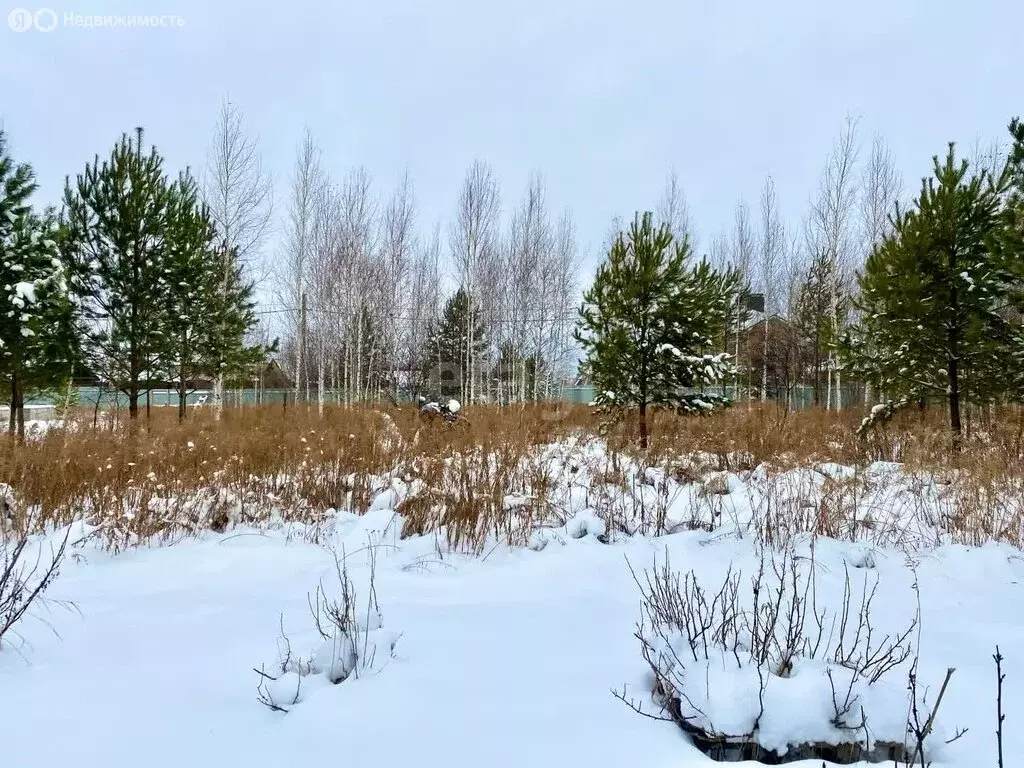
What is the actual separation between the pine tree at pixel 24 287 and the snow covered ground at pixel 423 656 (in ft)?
19.7

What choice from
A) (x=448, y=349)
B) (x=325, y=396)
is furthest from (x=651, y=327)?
(x=325, y=396)

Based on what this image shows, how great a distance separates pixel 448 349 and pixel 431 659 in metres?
25.6

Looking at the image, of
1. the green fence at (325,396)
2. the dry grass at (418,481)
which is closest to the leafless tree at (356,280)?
the green fence at (325,396)

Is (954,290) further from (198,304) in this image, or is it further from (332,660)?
(198,304)

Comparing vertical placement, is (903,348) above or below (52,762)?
above

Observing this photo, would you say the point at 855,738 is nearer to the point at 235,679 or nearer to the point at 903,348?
the point at 235,679

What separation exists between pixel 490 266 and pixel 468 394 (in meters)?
5.82

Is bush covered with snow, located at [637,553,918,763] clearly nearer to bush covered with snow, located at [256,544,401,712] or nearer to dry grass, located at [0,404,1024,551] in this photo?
bush covered with snow, located at [256,544,401,712]

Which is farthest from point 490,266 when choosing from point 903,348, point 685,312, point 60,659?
point 60,659

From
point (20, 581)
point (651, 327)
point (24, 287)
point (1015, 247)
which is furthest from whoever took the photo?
point (651, 327)

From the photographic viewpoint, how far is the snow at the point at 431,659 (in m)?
1.55

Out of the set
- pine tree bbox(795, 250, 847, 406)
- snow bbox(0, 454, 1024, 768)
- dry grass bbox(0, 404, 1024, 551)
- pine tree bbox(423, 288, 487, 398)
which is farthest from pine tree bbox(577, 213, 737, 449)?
pine tree bbox(423, 288, 487, 398)

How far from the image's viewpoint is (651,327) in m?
7.99

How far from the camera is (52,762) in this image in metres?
1.44
